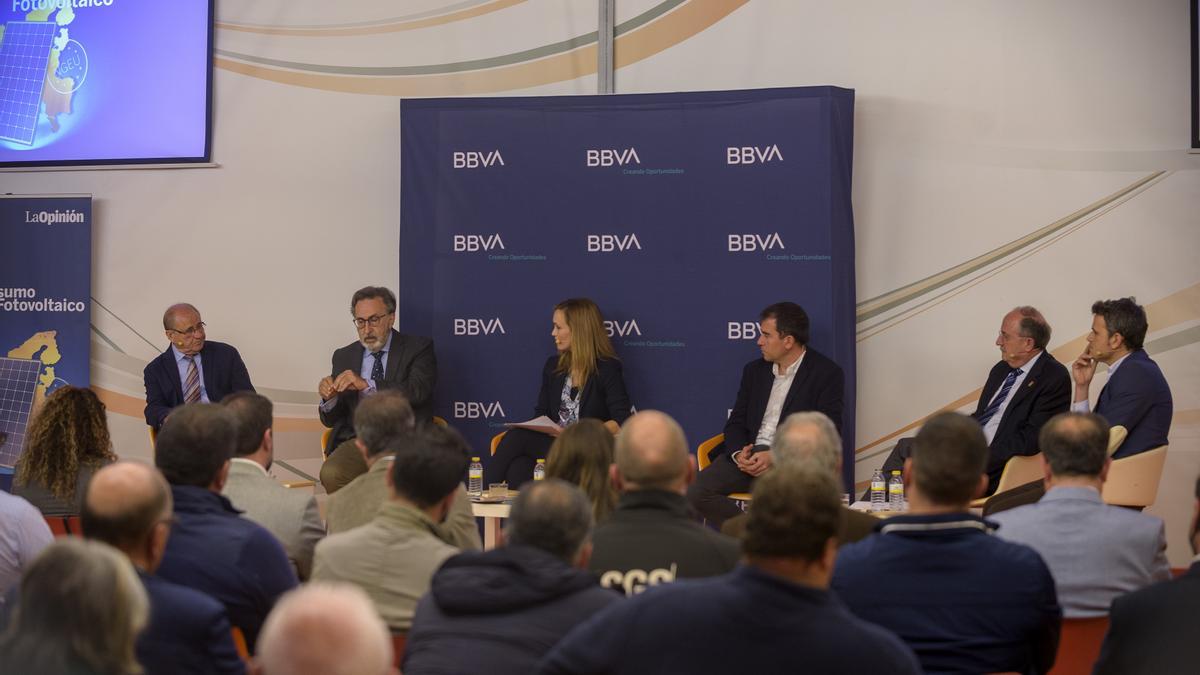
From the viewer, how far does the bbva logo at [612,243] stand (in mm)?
7172

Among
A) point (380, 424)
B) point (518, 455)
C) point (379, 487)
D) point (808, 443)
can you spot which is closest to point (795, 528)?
point (808, 443)

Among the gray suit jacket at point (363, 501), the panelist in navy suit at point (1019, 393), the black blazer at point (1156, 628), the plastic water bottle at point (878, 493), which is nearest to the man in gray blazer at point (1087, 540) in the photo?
the black blazer at point (1156, 628)

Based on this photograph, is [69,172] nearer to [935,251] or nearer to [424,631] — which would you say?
[935,251]

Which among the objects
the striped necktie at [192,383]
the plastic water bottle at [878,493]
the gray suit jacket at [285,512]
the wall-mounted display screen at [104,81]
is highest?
the wall-mounted display screen at [104,81]

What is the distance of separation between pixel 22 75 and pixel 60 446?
453 centimetres

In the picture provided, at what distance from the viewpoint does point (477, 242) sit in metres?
7.34

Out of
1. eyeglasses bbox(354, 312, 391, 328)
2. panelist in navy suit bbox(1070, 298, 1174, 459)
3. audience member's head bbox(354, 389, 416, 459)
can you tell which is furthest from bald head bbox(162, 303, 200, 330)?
panelist in navy suit bbox(1070, 298, 1174, 459)

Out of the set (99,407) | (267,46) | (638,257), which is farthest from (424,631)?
(267,46)

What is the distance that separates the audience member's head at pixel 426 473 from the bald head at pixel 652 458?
413mm

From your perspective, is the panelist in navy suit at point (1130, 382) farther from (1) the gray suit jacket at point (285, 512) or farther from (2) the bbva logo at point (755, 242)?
(1) the gray suit jacket at point (285, 512)

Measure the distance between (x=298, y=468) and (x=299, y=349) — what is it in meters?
0.73

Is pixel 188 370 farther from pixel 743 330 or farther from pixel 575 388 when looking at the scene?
pixel 743 330

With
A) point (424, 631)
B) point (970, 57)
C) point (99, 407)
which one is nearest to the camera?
point (424, 631)

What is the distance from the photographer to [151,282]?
8.17 m
